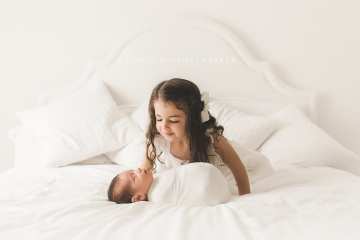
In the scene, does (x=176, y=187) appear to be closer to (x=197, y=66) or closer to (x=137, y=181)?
(x=137, y=181)

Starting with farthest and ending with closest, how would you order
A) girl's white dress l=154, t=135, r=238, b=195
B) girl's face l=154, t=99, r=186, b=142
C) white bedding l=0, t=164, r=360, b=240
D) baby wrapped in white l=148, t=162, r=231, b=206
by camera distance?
girl's white dress l=154, t=135, r=238, b=195 < girl's face l=154, t=99, r=186, b=142 < baby wrapped in white l=148, t=162, r=231, b=206 < white bedding l=0, t=164, r=360, b=240

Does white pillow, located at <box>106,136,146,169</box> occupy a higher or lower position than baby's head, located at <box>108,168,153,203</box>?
lower

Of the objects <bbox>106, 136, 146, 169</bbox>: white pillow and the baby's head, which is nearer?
the baby's head

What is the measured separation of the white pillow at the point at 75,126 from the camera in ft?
8.37

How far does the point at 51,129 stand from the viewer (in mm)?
2645

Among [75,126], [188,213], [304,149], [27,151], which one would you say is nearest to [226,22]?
[304,149]

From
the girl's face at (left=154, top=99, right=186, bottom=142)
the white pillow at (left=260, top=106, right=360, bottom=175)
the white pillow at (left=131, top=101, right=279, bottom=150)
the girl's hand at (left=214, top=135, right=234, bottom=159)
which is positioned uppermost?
the girl's face at (left=154, top=99, right=186, bottom=142)

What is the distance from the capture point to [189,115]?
6.31ft

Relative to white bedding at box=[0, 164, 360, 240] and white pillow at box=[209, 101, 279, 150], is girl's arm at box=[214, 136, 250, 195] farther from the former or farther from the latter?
white pillow at box=[209, 101, 279, 150]

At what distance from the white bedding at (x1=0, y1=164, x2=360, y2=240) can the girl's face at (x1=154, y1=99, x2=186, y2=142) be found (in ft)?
1.02

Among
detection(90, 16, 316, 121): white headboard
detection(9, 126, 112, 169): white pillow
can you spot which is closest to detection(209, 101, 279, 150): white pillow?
detection(90, 16, 316, 121): white headboard

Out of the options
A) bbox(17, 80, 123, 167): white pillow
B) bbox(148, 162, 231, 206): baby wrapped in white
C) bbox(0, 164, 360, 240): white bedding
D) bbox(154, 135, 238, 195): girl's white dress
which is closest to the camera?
bbox(0, 164, 360, 240): white bedding

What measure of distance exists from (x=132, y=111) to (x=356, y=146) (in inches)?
49.0

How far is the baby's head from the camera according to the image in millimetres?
1778
